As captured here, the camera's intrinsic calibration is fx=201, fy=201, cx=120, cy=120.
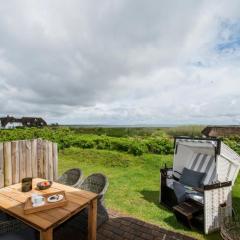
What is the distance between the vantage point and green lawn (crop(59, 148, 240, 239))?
511cm

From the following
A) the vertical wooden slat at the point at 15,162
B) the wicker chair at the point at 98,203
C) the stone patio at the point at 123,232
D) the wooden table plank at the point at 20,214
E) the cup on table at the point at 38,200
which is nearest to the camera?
the wooden table plank at the point at 20,214

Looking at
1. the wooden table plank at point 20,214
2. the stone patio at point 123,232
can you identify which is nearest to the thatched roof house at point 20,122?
the stone patio at point 123,232

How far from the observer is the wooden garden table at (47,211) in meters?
2.63

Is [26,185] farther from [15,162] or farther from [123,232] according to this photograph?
[123,232]

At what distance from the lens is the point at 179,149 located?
639 centimetres

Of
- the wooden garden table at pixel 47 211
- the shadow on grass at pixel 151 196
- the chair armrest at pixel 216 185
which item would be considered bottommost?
the shadow on grass at pixel 151 196

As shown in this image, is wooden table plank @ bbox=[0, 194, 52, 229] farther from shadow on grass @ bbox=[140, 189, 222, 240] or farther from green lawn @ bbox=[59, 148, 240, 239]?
shadow on grass @ bbox=[140, 189, 222, 240]

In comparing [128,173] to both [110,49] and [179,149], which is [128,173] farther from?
[110,49]

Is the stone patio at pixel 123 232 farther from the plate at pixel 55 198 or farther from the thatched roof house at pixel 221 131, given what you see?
the thatched roof house at pixel 221 131

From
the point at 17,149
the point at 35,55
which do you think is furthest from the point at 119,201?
the point at 35,55

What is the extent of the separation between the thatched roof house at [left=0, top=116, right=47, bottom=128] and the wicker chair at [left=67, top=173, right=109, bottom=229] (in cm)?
2315

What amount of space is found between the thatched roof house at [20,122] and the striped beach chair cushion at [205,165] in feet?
78.0

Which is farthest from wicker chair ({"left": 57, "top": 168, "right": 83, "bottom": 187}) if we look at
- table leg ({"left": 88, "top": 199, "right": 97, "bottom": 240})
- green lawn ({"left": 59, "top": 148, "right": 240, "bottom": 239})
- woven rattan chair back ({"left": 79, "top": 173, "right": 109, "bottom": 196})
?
table leg ({"left": 88, "top": 199, "right": 97, "bottom": 240})

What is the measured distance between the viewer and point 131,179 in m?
8.40
